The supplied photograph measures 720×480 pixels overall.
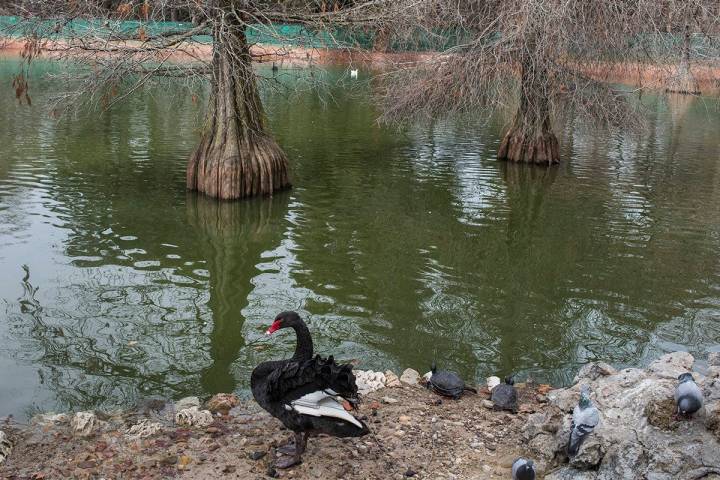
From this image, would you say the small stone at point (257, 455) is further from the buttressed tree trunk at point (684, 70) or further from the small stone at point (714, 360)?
the buttressed tree trunk at point (684, 70)

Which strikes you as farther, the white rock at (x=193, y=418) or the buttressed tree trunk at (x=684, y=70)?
the buttressed tree trunk at (x=684, y=70)

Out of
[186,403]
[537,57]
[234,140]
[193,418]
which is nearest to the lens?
[193,418]

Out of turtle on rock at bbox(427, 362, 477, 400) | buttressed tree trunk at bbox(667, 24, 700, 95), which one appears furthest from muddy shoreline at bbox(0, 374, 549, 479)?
buttressed tree trunk at bbox(667, 24, 700, 95)

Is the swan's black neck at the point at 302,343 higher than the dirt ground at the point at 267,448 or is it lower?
higher

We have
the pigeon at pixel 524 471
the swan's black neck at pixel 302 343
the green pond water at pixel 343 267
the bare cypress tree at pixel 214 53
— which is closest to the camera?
the pigeon at pixel 524 471

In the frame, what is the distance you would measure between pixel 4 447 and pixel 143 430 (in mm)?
1028

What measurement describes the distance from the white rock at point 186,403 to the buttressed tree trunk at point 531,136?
1229 centimetres

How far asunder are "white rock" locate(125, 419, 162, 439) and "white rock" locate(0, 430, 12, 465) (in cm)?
87

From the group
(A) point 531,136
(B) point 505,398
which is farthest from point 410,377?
(A) point 531,136

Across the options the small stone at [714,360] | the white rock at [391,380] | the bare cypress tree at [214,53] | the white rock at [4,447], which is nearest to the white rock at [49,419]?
the white rock at [4,447]

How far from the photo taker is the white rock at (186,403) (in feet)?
20.3

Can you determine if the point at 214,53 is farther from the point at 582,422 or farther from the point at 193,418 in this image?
the point at 582,422

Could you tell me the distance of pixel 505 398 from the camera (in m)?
6.12

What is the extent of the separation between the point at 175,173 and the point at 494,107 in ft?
24.8
